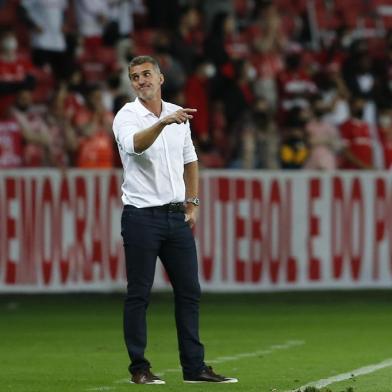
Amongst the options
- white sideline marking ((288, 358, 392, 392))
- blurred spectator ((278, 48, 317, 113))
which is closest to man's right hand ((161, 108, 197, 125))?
white sideline marking ((288, 358, 392, 392))

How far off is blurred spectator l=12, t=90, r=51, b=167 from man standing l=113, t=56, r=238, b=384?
30.1ft

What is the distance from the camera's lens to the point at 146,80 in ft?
30.9

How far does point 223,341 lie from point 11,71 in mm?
7890

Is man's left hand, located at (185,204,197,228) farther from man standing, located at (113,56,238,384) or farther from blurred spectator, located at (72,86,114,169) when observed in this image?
blurred spectator, located at (72,86,114,169)

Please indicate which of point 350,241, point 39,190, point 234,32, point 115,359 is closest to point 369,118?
point 234,32

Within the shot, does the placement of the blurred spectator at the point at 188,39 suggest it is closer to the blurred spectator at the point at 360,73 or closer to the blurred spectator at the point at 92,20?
the blurred spectator at the point at 92,20

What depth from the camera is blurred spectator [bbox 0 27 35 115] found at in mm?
19391

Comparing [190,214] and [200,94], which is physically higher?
[200,94]

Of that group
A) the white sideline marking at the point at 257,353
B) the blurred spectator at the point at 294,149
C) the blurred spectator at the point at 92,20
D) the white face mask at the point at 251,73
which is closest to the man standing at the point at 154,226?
the white sideline marking at the point at 257,353

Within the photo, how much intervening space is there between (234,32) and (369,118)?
323cm

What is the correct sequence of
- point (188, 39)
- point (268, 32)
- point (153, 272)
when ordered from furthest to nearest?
point (268, 32), point (188, 39), point (153, 272)

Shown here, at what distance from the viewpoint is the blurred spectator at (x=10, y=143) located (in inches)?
729

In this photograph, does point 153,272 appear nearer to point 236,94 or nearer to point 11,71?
point 11,71

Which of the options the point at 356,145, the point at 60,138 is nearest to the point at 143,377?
the point at 60,138
